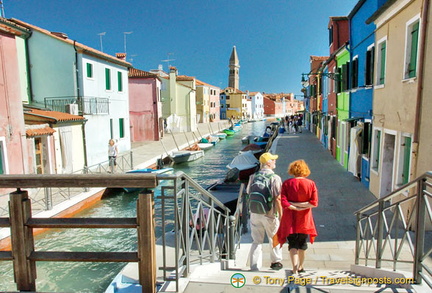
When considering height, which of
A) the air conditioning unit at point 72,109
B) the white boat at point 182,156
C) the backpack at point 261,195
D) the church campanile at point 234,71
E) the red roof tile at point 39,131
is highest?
the church campanile at point 234,71

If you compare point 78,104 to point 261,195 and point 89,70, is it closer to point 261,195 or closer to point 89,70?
point 89,70

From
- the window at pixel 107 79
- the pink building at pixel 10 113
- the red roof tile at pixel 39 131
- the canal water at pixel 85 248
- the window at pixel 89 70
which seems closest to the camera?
the canal water at pixel 85 248

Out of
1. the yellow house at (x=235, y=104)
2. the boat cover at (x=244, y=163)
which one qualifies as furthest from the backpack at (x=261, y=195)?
the yellow house at (x=235, y=104)

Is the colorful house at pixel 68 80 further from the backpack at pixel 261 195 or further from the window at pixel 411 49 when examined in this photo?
Answer: the backpack at pixel 261 195

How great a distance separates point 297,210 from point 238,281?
52.5 inches

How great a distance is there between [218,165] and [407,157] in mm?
17105

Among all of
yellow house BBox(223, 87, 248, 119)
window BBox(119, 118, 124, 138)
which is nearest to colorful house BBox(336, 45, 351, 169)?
window BBox(119, 118, 124, 138)

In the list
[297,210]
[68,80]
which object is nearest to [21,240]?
[297,210]

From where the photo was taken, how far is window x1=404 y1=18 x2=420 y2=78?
7594 mm

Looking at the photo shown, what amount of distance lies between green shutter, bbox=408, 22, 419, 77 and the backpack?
5260mm

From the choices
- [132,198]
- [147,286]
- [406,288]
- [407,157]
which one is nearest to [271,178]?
[406,288]

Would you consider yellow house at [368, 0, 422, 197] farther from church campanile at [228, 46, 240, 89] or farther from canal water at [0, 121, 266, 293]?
church campanile at [228, 46, 240, 89]

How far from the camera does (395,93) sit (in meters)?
8.63

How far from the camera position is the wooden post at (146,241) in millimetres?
2561
